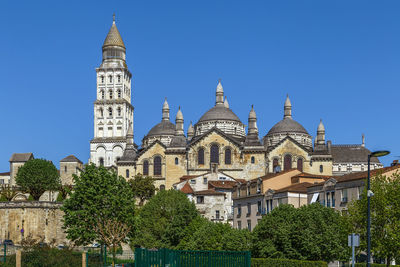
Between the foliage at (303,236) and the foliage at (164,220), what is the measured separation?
16.7 m

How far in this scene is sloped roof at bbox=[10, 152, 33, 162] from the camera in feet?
436

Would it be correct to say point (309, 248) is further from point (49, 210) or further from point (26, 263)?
point (49, 210)

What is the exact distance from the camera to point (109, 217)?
54.6 m

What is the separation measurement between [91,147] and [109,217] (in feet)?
262

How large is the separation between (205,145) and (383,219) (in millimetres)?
68834

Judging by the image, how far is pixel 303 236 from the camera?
46.5 metres

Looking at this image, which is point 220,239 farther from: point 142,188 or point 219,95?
point 219,95

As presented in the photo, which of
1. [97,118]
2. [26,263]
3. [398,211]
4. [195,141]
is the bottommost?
[26,263]

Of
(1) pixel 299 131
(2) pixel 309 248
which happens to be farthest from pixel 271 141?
(2) pixel 309 248

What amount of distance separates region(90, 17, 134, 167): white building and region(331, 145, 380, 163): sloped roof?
42256 millimetres

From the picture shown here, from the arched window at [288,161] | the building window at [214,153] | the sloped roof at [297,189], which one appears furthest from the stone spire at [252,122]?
the sloped roof at [297,189]

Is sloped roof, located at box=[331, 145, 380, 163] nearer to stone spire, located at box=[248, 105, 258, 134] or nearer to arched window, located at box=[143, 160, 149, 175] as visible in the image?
stone spire, located at box=[248, 105, 258, 134]

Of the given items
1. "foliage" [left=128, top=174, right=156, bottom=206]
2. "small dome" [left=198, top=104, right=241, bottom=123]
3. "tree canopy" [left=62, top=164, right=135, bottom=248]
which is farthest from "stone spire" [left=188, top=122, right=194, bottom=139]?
"tree canopy" [left=62, top=164, right=135, bottom=248]

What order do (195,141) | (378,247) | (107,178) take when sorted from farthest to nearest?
(195,141) → (107,178) → (378,247)
